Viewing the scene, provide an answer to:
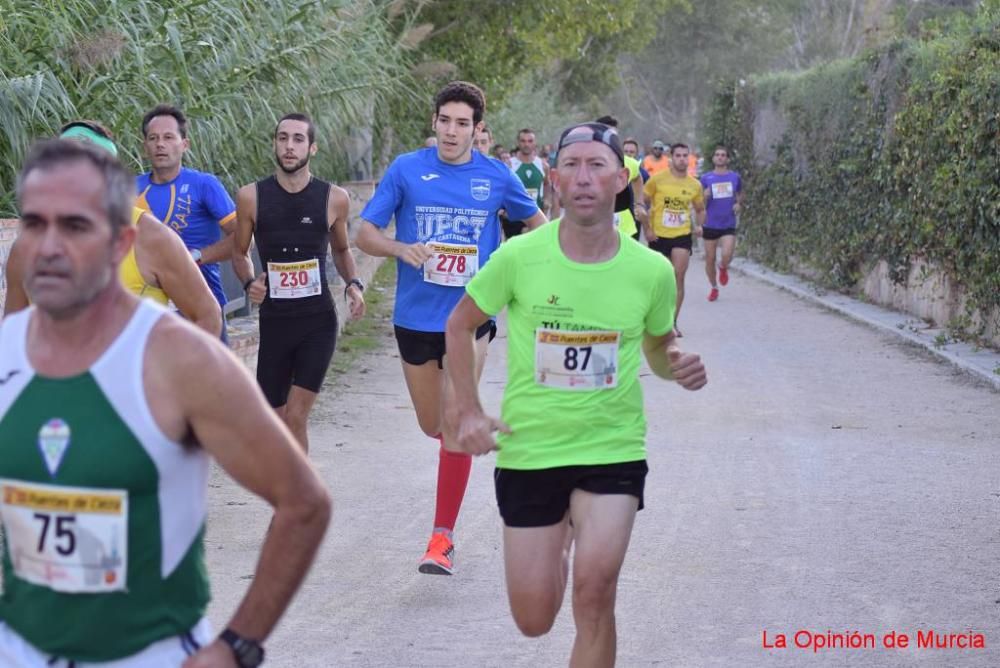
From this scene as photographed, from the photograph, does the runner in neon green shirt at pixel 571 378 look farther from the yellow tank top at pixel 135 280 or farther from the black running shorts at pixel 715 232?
the black running shorts at pixel 715 232

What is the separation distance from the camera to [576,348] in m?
4.81

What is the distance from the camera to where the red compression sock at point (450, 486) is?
22.5ft

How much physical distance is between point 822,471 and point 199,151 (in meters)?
4.93

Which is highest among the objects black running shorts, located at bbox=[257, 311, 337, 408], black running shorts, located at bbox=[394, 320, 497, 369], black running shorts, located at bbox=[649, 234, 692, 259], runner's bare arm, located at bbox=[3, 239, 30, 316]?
runner's bare arm, located at bbox=[3, 239, 30, 316]

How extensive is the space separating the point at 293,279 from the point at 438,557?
1814 millimetres

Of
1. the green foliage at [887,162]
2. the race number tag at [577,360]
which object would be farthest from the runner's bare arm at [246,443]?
the green foliage at [887,162]

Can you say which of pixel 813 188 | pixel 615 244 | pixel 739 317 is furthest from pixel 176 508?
pixel 813 188

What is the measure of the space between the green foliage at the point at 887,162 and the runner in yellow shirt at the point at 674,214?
7.11 ft

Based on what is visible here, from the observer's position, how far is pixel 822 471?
355 inches

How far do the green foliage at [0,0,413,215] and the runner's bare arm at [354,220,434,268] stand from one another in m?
2.90

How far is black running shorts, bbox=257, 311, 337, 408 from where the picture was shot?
7.80 metres

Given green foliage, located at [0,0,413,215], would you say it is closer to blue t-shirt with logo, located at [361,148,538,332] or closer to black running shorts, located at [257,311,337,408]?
black running shorts, located at [257,311,337,408]

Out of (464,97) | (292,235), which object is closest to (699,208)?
(292,235)

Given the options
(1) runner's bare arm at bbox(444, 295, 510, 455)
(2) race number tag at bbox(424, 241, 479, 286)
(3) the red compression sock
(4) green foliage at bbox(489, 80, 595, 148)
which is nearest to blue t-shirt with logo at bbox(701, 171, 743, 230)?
(2) race number tag at bbox(424, 241, 479, 286)
